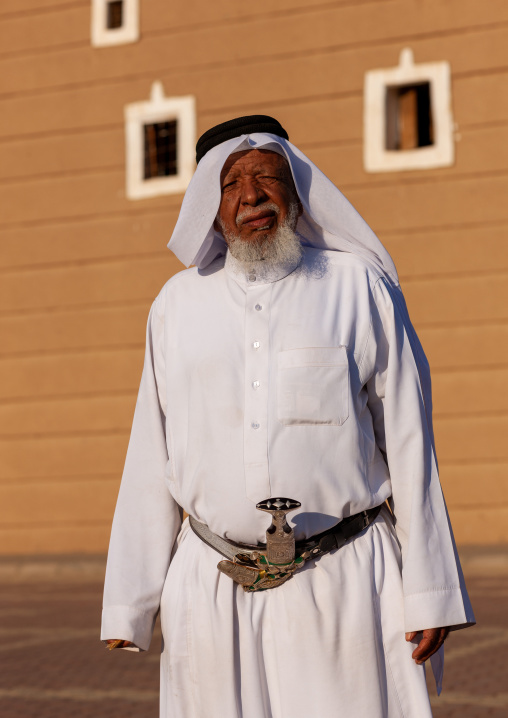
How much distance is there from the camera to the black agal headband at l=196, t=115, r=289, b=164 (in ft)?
9.18

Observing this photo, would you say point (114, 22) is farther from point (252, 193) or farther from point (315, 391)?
point (315, 391)

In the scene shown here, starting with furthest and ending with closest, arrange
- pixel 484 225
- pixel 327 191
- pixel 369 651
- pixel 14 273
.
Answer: pixel 14 273 < pixel 484 225 < pixel 327 191 < pixel 369 651

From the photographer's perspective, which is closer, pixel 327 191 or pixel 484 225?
pixel 327 191

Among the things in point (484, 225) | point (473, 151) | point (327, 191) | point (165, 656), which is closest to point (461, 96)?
point (473, 151)

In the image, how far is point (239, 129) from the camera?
280 centimetres

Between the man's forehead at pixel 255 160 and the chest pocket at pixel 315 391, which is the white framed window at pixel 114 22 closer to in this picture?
the man's forehead at pixel 255 160

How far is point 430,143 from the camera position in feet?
33.4

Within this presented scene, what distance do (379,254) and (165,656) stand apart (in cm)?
117

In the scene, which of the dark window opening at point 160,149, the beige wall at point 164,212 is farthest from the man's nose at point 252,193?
the dark window opening at point 160,149

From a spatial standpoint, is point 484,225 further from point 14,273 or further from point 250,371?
point 250,371

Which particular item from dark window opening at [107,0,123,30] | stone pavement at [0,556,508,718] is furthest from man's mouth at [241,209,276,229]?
dark window opening at [107,0,123,30]

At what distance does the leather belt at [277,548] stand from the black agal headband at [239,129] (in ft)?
3.41

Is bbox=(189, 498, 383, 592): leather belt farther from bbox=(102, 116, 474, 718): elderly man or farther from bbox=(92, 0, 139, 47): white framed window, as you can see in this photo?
bbox=(92, 0, 139, 47): white framed window

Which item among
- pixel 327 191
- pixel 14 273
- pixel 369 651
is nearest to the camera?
pixel 369 651
